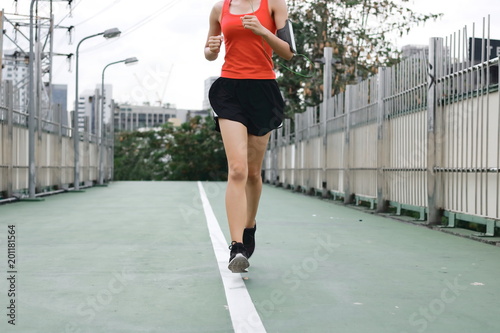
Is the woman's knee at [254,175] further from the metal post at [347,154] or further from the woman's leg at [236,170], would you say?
the metal post at [347,154]

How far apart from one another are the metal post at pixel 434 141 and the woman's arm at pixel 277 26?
17.1 feet

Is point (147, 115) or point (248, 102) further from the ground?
point (147, 115)

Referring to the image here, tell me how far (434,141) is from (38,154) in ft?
41.2

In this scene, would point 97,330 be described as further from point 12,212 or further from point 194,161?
point 194,161

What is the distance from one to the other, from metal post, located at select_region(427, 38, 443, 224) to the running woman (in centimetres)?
511

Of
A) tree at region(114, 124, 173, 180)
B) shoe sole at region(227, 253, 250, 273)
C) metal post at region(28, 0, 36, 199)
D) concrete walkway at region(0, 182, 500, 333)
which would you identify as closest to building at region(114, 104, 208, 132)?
tree at region(114, 124, 173, 180)

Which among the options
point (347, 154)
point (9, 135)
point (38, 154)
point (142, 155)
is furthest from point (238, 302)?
point (142, 155)

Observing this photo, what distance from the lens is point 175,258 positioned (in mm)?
6344

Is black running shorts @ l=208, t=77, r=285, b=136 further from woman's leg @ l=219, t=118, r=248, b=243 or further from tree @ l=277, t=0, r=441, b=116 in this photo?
tree @ l=277, t=0, r=441, b=116

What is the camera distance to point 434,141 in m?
10.1

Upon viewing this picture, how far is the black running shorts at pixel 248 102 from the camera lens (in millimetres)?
5324

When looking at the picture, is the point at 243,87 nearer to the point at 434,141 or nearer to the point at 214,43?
the point at 214,43

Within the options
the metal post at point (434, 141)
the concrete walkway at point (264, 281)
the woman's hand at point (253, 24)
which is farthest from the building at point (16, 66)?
the woman's hand at point (253, 24)

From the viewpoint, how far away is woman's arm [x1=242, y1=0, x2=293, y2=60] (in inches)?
199
